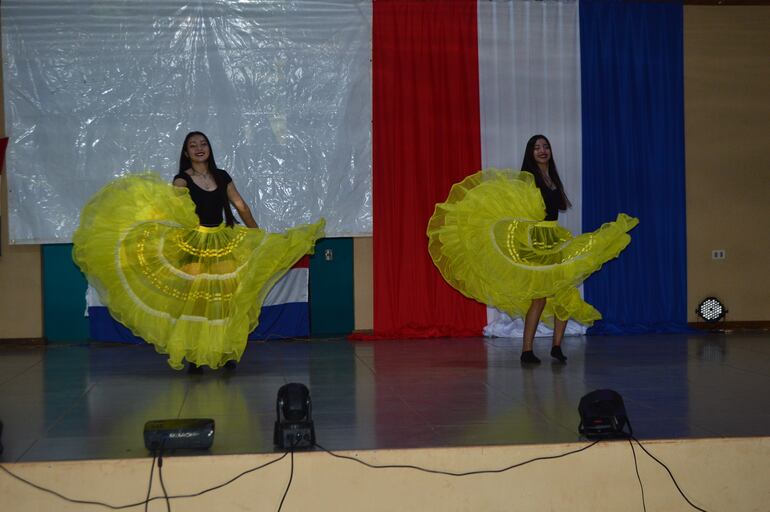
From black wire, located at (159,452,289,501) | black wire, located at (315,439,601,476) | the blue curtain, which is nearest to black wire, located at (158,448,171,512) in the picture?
black wire, located at (159,452,289,501)

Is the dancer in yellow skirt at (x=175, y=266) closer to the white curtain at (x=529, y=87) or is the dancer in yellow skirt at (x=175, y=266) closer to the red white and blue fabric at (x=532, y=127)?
the red white and blue fabric at (x=532, y=127)

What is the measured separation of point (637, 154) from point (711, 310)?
157 cm

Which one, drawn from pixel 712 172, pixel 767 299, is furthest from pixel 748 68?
pixel 767 299

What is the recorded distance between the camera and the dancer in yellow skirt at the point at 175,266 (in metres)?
5.10

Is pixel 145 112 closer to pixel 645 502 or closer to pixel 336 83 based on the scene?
pixel 336 83

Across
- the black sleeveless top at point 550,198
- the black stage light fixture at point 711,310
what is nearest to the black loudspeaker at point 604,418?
the black sleeveless top at point 550,198

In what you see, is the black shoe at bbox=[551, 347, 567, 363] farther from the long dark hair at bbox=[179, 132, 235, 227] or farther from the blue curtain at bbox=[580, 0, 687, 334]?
the long dark hair at bbox=[179, 132, 235, 227]

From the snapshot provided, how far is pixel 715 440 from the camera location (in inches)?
134

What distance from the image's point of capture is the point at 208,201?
5.59m

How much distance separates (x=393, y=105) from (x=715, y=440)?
4.83 metres

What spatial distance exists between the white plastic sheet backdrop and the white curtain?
1082mm

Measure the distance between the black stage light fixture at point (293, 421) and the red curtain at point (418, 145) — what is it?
4.31m

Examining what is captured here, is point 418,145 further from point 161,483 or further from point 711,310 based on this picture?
point 161,483

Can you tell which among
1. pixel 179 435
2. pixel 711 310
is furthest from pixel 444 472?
pixel 711 310
